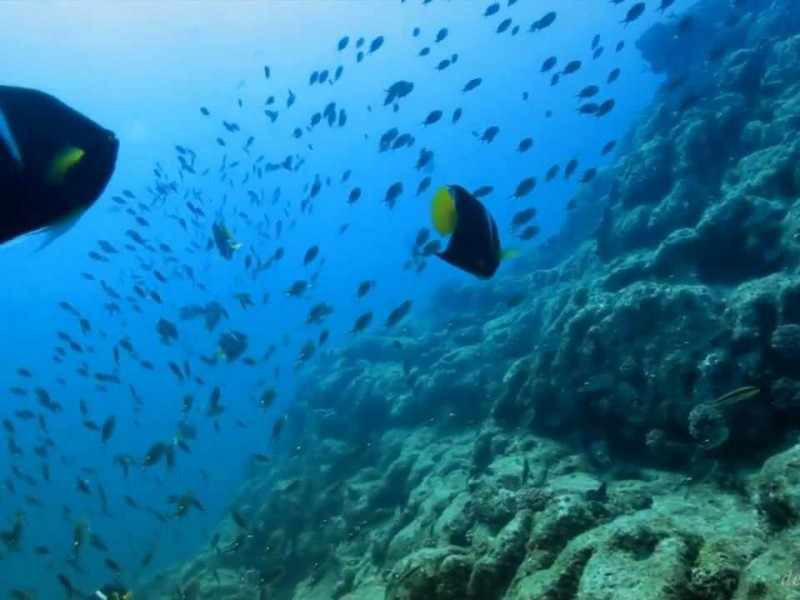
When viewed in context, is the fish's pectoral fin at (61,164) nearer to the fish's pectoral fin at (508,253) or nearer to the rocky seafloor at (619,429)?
the fish's pectoral fin at (508,253)

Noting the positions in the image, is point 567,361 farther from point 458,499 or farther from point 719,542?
point 719,542

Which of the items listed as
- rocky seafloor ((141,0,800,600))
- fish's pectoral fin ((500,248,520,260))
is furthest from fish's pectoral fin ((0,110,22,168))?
rocky seafloor ((141,0,800,600))

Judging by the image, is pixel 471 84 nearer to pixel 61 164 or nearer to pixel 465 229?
pixel 465 229

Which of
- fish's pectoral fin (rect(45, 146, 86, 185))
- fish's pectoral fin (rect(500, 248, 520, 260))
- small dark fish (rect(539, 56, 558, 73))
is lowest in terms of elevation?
fish's pectoral fin (rect(45, 146, 86, 185))

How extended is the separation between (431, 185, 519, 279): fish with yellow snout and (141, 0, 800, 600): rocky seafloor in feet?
7.14

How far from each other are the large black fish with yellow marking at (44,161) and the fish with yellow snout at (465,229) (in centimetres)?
150

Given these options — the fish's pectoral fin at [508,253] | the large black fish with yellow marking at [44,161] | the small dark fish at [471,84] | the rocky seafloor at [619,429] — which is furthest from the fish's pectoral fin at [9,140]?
the small dark fish at [471,84]

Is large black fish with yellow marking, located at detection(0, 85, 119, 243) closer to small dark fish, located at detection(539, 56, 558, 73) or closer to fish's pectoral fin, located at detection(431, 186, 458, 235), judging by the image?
fish's pectoral fin, located at detection(431, 186, 458, 235)

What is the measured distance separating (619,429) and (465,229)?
7190 millimetres

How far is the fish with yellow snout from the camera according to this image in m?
2.66

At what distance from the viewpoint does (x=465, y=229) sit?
107 inches

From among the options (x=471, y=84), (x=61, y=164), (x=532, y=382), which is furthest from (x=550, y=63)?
(x=61, y=164)

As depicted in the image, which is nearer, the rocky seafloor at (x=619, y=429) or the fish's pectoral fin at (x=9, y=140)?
the fish's pectoral fin at (x=9, y=140)

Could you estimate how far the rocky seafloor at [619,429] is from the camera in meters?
4.21
